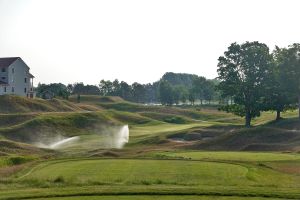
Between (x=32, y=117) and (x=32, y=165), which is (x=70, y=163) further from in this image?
(x=32, y=117)

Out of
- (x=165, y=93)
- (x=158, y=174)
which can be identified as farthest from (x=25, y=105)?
(x=165, y=93)

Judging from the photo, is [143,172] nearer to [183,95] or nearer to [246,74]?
[246,74]

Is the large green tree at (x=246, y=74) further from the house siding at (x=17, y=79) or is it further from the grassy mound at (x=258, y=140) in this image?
the house siding at (x=17, y=79)

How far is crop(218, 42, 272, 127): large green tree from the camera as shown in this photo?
252ft

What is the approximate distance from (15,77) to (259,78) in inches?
2304

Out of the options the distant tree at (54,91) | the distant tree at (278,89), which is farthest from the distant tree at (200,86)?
the distant tree at (278,89)

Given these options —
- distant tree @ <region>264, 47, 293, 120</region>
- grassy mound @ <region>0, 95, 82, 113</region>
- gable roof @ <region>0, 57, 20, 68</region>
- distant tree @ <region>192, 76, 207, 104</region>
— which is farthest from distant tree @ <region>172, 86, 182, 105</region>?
distant tree @ <region>264, 47, 293, 120</region>

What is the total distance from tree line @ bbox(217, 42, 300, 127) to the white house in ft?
170

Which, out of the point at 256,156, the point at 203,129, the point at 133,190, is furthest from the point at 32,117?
the point at 133,190

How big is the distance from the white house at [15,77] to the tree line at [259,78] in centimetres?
5171

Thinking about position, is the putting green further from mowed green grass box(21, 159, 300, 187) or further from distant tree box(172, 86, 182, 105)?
distant tree box(172, 86, 182, 105)

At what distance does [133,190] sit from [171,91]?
156 metres

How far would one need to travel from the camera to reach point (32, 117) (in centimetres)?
8425

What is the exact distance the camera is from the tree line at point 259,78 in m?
73.9
